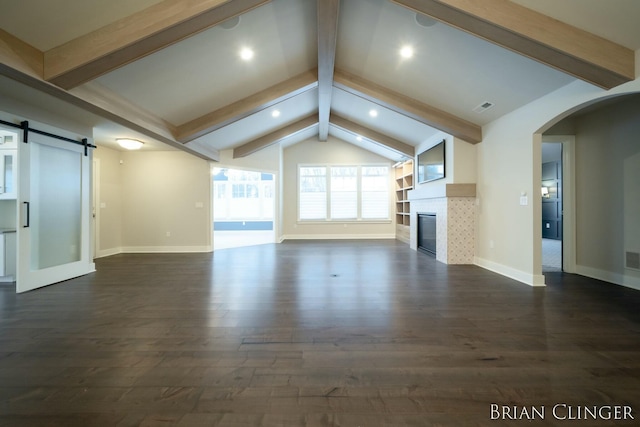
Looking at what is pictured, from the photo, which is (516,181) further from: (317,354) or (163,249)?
(163,249)

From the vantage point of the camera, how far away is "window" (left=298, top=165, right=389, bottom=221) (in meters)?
9.18

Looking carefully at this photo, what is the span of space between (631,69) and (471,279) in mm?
2821

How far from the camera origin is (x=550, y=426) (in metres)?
1.32

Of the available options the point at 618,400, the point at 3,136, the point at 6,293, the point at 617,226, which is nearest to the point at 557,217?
the point at 617,226

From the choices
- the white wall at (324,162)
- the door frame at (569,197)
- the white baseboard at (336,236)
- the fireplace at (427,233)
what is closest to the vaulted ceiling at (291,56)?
the door frame at (569,197)

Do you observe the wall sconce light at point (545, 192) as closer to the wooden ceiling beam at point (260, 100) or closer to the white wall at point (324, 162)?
the white wall at point (324, 162)

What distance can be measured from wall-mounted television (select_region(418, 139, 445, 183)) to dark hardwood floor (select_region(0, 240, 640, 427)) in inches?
105

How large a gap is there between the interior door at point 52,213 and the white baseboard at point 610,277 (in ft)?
26.1

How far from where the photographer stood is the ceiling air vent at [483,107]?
4024mm

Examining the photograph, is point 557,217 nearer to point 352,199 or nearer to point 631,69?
point 352,199

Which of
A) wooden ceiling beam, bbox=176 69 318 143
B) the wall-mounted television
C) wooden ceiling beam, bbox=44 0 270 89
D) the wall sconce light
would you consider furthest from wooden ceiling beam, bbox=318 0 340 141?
the wall sconce light

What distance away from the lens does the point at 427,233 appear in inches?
249

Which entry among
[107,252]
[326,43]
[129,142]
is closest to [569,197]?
[326,43]

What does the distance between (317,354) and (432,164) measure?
517 cm
